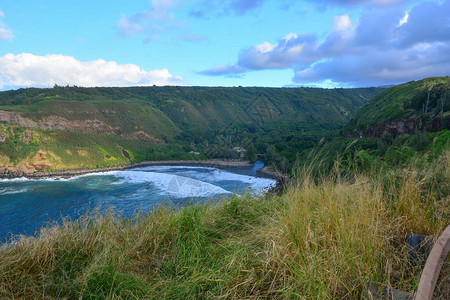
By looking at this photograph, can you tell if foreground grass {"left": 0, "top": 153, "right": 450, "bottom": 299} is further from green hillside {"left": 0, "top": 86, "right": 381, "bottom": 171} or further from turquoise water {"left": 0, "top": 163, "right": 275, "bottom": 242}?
green hillside {"left": 0, "top": 86, "right": 381, "bottom": 171}

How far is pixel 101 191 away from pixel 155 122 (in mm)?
56856

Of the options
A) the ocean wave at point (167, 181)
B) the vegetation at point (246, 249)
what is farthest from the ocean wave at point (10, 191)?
the vegetation at point (246, 249)

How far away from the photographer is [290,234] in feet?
8.25

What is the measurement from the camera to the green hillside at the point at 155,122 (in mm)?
57366

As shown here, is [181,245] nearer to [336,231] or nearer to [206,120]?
[336,231]

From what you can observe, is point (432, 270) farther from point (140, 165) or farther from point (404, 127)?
point (140, 165)

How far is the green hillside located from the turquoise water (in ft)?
31.2

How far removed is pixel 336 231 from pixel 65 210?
36.1 meters

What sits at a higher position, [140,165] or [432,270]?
[432,270]

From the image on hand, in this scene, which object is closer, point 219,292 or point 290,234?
point 219,292

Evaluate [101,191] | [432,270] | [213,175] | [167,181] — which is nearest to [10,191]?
[101,191]

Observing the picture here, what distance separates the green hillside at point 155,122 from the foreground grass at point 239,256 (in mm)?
55159

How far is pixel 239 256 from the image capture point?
249 cm

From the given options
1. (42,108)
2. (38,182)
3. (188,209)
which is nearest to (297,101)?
(42,108)
